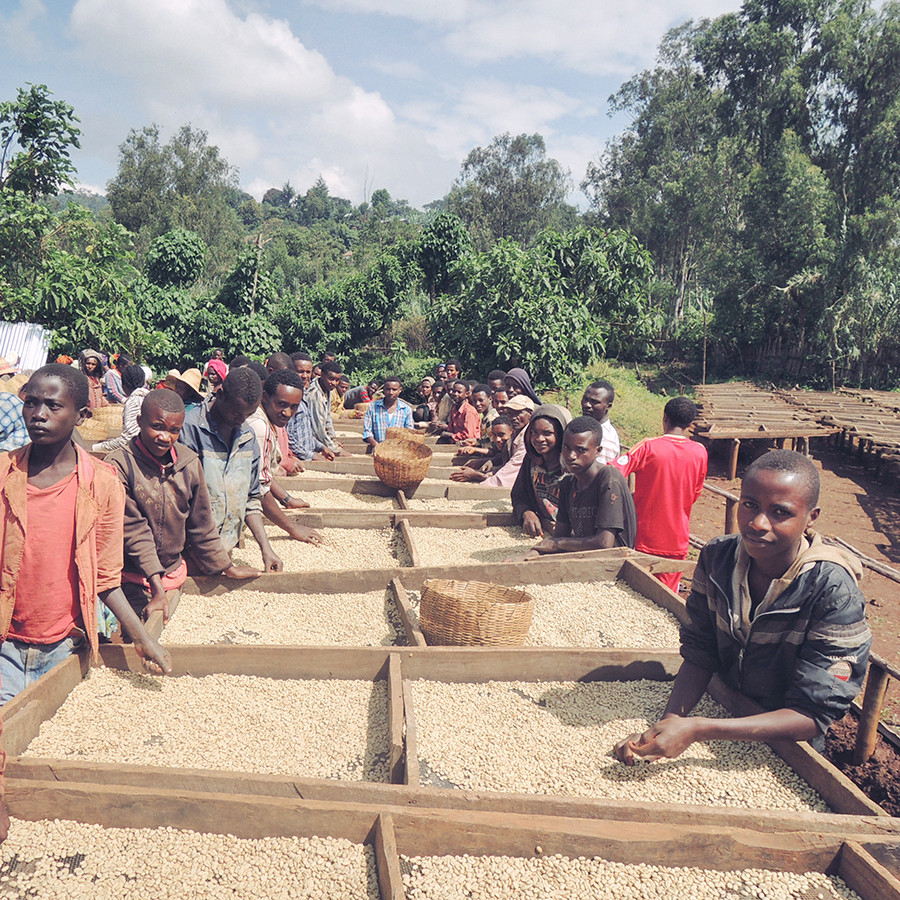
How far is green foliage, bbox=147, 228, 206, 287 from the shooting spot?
15.7m

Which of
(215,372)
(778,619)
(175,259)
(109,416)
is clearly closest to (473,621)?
(778,619)

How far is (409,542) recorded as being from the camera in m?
4.04

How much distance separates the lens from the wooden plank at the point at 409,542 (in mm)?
3807

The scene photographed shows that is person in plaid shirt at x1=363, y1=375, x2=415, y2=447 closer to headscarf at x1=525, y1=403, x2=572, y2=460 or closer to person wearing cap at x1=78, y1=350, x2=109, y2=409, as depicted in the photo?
headscarf at x1=525, y1=403, x2=572, y2=460

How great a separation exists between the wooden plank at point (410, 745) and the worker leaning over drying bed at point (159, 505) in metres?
1.23

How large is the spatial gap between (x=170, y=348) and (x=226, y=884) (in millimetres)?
13763

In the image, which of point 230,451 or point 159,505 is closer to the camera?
point 159,505

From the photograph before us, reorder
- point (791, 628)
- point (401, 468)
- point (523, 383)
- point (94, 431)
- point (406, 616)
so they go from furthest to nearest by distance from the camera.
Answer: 1. point (94, 431)
2. point (523, 383)
3. point (401, 468)
4. point (406, 616)
5. point (791, 628)

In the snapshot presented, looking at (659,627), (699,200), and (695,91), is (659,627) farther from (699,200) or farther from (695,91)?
(695,91)

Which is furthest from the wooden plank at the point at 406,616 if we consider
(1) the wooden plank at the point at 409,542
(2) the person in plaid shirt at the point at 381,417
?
(2) the person in plaid shirt at the point at 381,417

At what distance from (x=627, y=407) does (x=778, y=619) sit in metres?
11.9

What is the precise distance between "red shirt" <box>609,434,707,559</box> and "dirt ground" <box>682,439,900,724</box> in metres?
1.92

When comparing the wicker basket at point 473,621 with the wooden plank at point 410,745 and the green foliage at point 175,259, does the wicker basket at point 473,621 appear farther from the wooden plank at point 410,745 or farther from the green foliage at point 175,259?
the green foliage at point 175,259

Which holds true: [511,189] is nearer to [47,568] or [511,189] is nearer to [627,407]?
[627,407]
